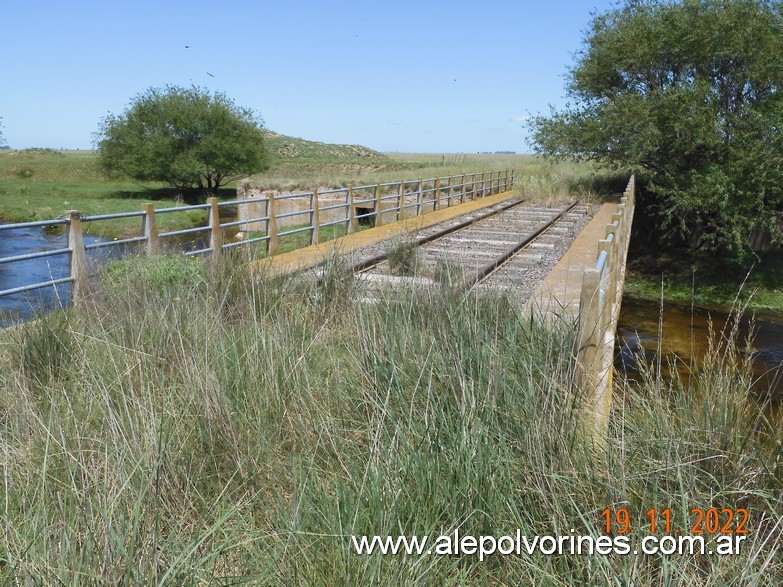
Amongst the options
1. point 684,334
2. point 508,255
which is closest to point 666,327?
point 684,334

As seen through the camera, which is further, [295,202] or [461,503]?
[295,202]

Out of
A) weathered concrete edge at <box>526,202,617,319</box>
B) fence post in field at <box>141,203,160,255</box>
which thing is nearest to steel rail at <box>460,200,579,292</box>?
weathered concrete edge at <box>526,202,617,319</box>

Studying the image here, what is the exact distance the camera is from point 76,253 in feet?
25.4

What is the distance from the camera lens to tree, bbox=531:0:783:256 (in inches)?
855

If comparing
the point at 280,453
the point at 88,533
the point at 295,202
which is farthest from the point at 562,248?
the point at 295,202

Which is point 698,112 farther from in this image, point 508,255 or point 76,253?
point 76,253

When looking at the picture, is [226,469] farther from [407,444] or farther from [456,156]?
[456,156]

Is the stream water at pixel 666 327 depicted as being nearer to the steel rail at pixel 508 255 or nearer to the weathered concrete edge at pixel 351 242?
the steel rail at pixel 508 255

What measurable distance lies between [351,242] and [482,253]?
246 cm

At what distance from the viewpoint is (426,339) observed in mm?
3744

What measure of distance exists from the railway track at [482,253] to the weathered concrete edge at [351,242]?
0.39 m

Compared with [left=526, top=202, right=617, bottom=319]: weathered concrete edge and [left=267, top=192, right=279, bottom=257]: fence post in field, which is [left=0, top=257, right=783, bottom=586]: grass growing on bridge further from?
[left=267, top=192, right=279, bottom=257]: fence post in field

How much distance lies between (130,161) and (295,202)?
16.0 meters

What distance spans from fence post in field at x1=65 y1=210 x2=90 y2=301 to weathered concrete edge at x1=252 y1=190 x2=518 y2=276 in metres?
1.87
